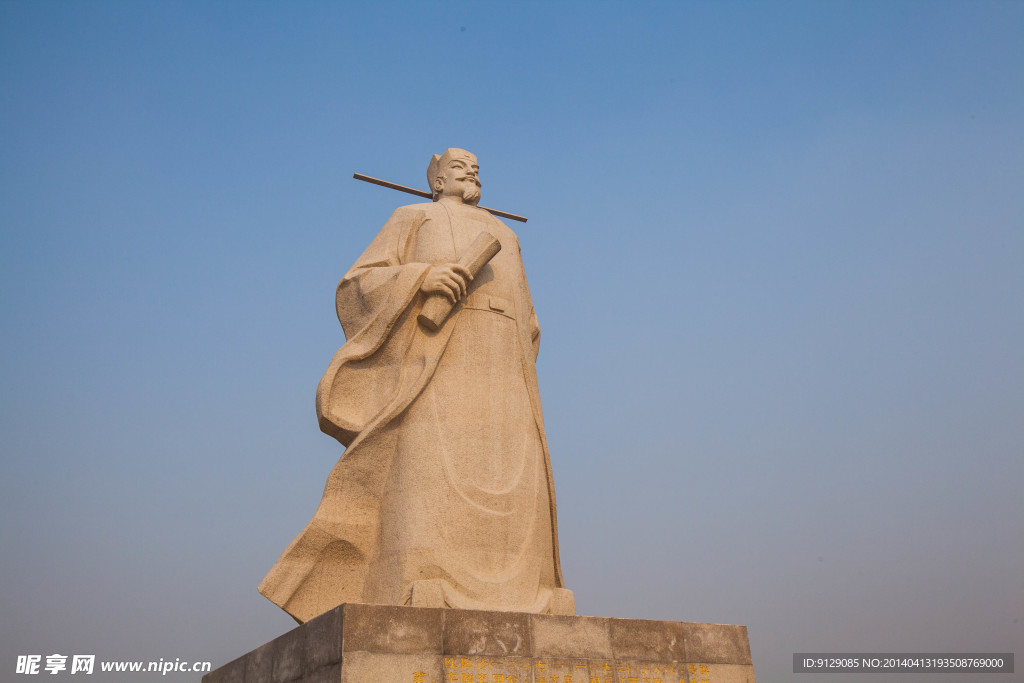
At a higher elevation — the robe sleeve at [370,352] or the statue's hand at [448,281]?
the statue's hand at [448,281]

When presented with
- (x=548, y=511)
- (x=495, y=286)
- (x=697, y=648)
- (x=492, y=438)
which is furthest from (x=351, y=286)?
(x=697, y=648)

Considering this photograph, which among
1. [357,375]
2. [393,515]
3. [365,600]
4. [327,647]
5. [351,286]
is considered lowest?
[327,647]

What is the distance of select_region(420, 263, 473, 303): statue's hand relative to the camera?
6656mm

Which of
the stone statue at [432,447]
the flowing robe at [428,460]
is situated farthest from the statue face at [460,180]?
the flowing robe at [428,460]

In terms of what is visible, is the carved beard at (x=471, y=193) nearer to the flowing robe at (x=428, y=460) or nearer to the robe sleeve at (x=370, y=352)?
the flowing robe at (x=428, y=460)

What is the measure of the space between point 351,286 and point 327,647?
3084 millimetres

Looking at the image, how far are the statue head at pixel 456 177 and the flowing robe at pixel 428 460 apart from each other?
0.70 metres

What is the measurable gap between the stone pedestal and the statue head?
380 cm

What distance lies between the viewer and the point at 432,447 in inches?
244

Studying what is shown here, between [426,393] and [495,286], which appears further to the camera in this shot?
[495,286]

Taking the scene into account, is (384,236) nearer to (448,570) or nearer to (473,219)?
(473,219)

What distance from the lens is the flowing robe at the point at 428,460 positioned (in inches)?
234

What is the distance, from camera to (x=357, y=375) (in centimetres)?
669

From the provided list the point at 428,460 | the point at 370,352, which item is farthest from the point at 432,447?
the point at 370,352
